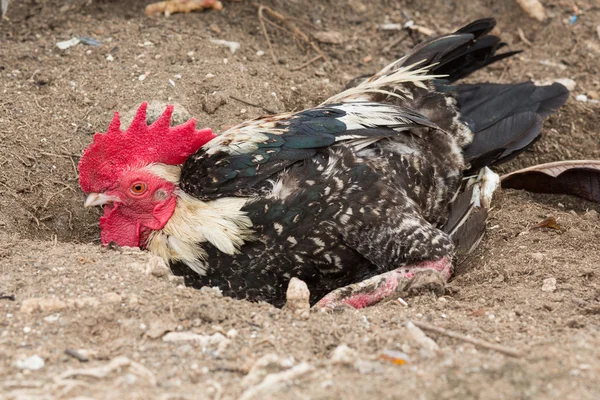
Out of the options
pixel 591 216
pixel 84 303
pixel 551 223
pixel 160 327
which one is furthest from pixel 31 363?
pixel 591 216

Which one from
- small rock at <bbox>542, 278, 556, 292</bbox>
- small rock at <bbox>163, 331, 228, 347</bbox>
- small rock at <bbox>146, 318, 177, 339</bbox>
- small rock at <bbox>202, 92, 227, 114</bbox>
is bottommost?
small rock at <bbox>202, 92, 227, 114</bbox>

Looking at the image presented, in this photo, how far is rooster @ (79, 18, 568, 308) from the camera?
4273 mm

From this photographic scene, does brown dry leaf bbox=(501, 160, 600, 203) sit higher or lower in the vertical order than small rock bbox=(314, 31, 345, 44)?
higher

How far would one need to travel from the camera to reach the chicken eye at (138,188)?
4367 mm

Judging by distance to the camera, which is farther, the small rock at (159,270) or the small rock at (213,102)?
the small rock at (213,102)

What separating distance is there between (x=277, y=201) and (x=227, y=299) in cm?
74

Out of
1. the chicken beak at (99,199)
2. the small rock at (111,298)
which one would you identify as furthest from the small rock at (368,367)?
the chicken beak at (99,199)

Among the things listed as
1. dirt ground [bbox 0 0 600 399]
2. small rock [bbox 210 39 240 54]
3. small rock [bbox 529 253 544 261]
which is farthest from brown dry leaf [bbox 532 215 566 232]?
small rock [bbox 210 39 240 54]

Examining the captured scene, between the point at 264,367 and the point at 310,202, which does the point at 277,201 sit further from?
the point at 264,367

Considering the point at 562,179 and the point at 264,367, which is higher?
the point at 562,179

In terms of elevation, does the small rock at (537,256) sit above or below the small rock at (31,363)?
above

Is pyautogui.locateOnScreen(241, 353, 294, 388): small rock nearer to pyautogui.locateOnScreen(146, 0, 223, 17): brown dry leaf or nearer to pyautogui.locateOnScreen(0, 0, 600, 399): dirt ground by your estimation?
pyautogui.locateOnScreen(0, 0, 600, 399): dirt ground

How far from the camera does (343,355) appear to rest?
3166 mm

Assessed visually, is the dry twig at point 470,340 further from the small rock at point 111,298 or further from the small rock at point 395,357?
the small rock at point 111,298
